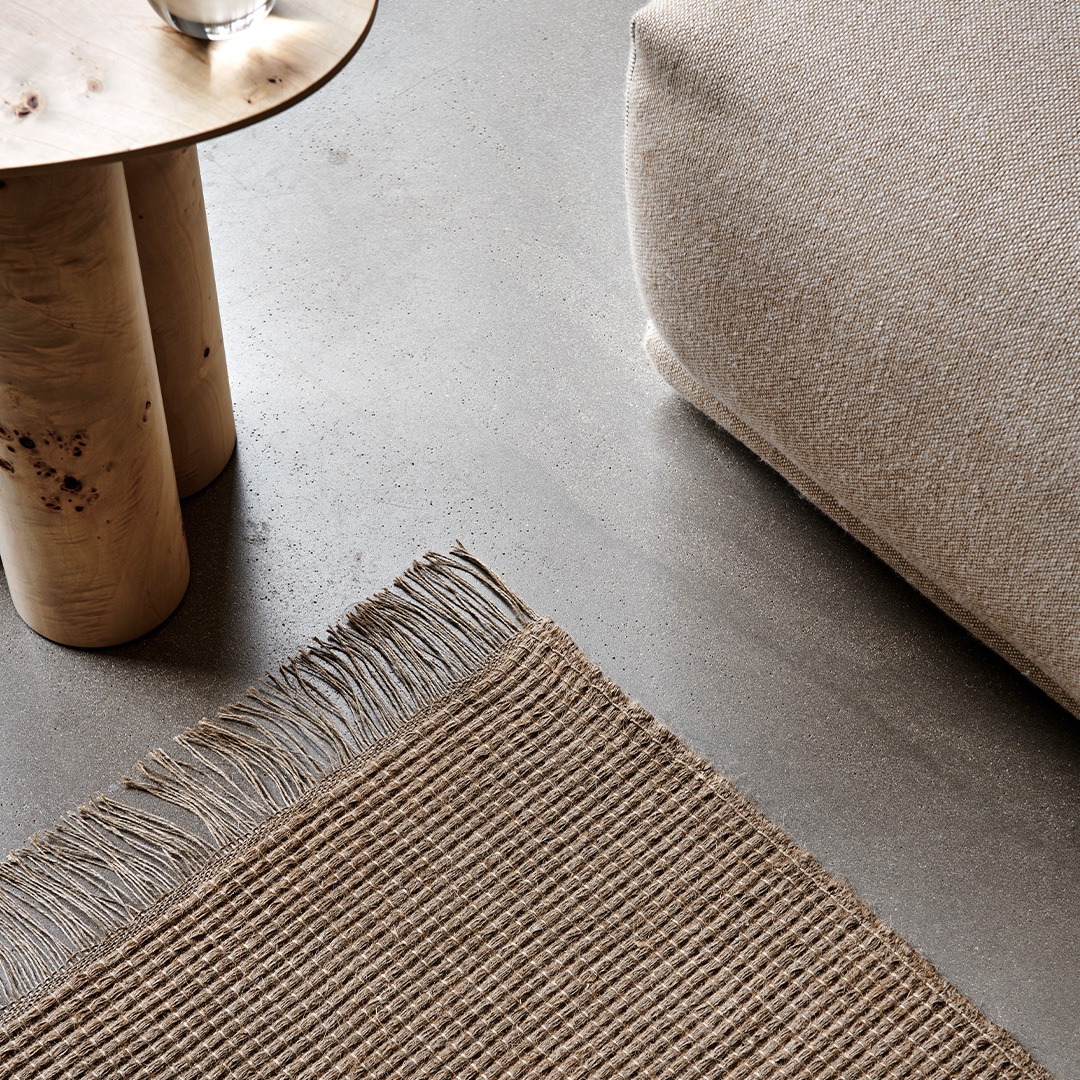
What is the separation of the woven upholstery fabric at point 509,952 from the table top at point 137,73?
523mm

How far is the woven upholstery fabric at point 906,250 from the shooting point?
97 centimetres

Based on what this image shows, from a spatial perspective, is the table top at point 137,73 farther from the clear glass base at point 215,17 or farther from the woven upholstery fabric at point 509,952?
the woven upholstery fabric at point 509,952

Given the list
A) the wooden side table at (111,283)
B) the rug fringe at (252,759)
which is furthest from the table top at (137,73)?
the rug fringe at (252,759)

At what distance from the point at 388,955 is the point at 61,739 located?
0.33 metres

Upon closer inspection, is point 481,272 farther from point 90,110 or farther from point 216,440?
point 90,110

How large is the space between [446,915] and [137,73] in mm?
626

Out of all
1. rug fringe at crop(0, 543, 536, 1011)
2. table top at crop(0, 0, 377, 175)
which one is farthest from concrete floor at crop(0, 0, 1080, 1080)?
table top at crop(0, 0, 377, 175)

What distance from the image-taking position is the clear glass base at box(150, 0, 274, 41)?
33.4 inches

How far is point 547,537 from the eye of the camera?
1269 mm

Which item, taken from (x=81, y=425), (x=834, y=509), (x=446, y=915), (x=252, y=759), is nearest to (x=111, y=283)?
(x=81, y=425)

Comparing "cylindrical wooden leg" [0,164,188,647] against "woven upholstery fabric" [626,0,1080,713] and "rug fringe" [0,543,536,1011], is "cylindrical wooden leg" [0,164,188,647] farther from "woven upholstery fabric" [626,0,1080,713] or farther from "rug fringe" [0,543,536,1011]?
"woven upholstery fabric" [626,0,1080,713]

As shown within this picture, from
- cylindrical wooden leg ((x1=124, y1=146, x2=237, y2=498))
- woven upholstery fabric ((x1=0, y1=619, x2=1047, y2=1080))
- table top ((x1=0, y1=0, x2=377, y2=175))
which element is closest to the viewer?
table top ((x1=0, y1=0, x2=377, y2=175))

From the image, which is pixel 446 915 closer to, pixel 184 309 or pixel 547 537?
pixel 547 537

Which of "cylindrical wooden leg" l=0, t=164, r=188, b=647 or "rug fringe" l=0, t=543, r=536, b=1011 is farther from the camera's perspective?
"rug fringe" l=0, t=543, r=536, b=1011
